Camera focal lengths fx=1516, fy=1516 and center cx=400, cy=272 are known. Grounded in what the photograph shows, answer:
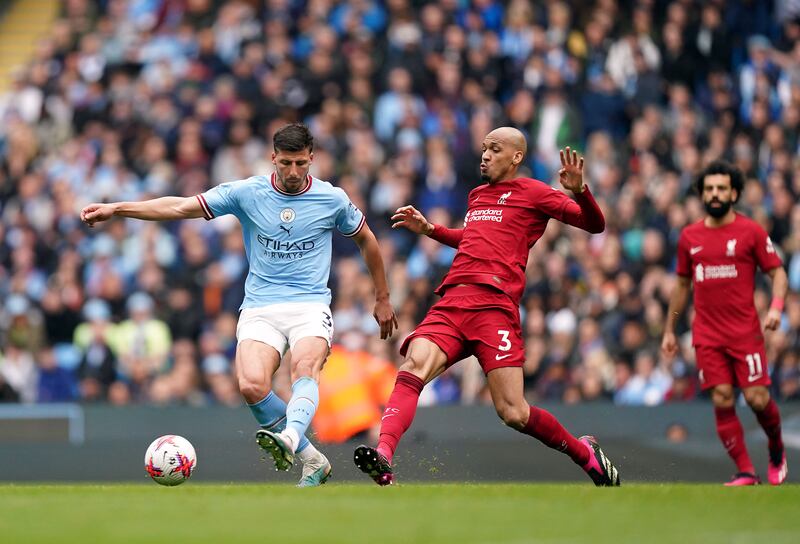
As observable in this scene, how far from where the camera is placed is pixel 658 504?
7.37 m

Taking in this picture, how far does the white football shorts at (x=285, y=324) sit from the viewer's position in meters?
9.45

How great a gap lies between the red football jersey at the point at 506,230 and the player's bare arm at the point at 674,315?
1782 mm

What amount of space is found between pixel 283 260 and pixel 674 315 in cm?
316

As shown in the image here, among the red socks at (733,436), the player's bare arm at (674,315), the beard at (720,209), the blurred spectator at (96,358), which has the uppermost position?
the beard at (720,209)

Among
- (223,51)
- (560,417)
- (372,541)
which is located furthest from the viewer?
(223,51)

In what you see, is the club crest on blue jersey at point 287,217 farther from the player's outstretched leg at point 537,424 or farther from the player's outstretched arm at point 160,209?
the player's outstretched leg at point 537,424

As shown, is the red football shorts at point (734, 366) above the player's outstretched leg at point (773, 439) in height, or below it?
above

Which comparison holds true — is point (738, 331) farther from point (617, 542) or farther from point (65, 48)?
point (65, 48)

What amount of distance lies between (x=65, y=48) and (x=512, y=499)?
49.3 ft

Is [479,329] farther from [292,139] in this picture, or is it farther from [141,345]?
[141,345]

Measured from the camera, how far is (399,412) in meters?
8.99

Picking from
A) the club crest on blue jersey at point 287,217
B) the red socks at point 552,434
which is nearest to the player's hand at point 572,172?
the red socks at point 552,434

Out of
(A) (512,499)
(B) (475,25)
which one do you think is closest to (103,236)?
(B) (475,25)

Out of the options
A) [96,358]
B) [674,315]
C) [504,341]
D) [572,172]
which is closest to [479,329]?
[504,341]
